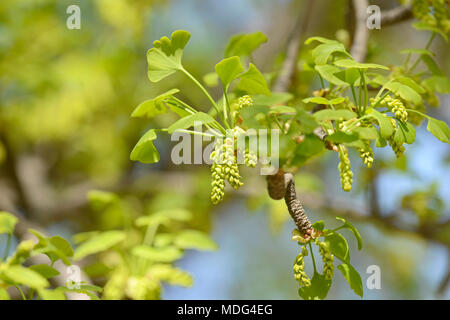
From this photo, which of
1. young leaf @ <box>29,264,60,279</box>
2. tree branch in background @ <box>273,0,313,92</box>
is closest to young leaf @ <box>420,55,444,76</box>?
tree branch in background @ <box>273,0,313,92</box>

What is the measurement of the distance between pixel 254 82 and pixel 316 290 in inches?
12.5

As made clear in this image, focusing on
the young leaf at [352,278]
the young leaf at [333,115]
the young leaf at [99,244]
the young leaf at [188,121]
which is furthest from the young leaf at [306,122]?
the young leaf at [99,244]

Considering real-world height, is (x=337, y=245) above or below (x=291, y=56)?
below

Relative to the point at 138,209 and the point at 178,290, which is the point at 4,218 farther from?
the point at 178,290

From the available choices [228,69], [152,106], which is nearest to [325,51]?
[228,69]

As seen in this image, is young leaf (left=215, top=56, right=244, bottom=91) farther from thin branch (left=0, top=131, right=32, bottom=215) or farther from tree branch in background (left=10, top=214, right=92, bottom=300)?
thin branch (left=0, top=131, right=32, bottom=215)

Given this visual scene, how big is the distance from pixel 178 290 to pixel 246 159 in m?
2.00

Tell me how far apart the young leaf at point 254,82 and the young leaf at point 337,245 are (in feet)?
0.75

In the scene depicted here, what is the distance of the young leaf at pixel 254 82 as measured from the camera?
25.7 inches

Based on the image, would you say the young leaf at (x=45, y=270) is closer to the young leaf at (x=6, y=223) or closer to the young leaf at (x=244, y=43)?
the young leaf at (x=6, y=223)

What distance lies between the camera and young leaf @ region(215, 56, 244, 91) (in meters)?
0.65

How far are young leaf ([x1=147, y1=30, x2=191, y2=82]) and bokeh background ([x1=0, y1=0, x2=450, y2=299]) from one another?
881 millimetres

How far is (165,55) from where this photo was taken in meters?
0.71

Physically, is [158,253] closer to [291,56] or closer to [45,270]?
[45,270]
